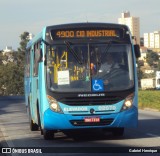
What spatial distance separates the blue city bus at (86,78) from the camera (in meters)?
14.1

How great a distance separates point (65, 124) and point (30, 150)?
2.06 meters

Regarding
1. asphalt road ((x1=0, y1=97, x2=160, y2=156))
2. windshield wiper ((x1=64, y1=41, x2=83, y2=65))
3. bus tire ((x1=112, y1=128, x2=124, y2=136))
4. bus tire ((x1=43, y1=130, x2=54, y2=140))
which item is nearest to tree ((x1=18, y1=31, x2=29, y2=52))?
asphalt road ((x1=0, y1=97, x2=160, y2=156))

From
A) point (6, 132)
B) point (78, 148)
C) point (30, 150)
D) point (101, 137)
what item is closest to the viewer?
point (30, 150)

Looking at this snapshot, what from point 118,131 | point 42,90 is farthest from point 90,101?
point 118,131

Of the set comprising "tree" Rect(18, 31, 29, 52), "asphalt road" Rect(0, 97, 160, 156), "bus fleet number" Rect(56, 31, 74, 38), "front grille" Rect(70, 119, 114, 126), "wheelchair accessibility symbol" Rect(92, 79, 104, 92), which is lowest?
"asphalt road" Rect(0, 97, 160, 156)

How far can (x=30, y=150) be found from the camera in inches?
479

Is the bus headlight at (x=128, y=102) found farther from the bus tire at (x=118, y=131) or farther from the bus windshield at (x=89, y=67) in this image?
the bus tire at (x=118, y=131)

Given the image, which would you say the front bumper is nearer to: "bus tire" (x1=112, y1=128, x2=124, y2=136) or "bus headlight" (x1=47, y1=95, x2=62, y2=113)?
"bus headlight" (x1=47, y1=95, x2=62, y2=113)

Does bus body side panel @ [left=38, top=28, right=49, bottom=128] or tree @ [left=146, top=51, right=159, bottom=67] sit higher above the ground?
tree @ [left=146, top=51, right=159, bottom=67]

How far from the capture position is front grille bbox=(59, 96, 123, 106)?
14086 mm

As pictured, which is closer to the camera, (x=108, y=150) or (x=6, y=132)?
(x=108, y=150)

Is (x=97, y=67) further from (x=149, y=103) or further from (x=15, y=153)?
(x=149, y=103)

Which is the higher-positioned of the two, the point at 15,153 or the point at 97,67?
the point at 97,67

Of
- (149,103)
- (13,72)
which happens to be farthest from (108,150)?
(13,72)
